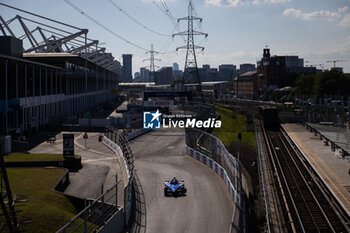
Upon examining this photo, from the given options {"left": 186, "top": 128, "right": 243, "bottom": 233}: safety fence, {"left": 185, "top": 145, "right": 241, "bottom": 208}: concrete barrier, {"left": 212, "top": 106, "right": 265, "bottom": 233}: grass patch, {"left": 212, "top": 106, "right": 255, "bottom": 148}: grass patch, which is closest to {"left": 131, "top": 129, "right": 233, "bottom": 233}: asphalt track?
{"left": 185, "top": 145, "right": 241, "bottom": 208}: concrete barrier

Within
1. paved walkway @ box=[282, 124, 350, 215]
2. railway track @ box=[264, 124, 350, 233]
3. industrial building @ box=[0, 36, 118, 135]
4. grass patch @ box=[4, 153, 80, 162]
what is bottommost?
railway track @ box=[264, 124, 350, 233]

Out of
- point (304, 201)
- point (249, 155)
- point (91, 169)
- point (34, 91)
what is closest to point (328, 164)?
point (249, 155)

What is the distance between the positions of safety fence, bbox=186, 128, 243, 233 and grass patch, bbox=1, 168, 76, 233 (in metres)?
5.93

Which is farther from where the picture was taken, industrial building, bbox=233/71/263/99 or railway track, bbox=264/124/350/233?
industrial building, bbox=233/71/263/99

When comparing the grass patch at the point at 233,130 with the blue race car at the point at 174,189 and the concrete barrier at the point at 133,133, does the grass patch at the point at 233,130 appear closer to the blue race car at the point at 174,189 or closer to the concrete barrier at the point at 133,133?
the concrete barrier at the point at 133,133

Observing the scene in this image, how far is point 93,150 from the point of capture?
30094 mm

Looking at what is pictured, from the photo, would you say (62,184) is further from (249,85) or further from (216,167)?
(249,85)

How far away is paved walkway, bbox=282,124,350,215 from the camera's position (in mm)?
19109

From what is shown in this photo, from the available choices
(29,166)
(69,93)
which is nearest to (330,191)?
(29,166)

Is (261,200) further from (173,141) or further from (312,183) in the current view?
(173,141)

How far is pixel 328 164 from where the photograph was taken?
25.7 meters

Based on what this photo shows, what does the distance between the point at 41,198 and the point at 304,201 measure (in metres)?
12.1

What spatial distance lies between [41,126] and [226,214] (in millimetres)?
31854

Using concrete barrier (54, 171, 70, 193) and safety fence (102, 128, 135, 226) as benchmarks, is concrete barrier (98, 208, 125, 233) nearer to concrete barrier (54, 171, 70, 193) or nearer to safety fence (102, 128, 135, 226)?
safety fence (102, 128, 135, 226)
